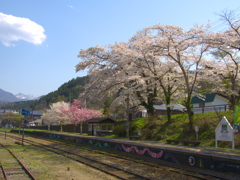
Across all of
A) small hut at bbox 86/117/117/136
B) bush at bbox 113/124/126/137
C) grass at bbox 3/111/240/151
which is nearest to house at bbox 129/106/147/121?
small hut at bbox 86/117/117/136

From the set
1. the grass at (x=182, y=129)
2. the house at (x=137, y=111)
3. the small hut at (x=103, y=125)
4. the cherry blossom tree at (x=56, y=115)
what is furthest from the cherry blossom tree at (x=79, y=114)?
the grass at (x=182, y=129)

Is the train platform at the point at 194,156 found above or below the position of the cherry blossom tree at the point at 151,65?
below

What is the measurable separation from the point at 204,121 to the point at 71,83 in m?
134

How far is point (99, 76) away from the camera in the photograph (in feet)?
94.4

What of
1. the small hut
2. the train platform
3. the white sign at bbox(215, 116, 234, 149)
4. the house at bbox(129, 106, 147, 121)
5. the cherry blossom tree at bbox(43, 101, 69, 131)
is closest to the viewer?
the train platform

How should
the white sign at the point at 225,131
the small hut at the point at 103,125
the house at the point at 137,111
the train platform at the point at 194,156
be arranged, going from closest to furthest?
the train platform at the point at 194,156 → the white sign at the point at 225,131 → the small hut at the point at 103,125 → the house at the point at 137,111

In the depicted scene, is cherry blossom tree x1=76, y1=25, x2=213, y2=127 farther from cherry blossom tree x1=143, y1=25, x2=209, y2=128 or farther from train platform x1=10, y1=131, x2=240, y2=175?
train platform x1=10, y1=131, x2=240, y2=175

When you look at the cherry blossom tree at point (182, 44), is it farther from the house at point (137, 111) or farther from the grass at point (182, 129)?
the house at point (137, 111)

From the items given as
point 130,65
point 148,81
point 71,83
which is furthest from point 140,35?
point 71,83

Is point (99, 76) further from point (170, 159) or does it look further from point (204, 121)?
point (170, 159)

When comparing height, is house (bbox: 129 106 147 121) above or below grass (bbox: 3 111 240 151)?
above

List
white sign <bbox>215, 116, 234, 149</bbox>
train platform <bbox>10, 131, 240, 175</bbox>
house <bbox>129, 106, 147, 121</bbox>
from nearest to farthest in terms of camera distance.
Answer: train platform <bbox>10, 131, 240, 175</bbox>
white sign <bbox>215, 116, 234, 149</bbox>
house <bbox>129, 106, 147, 121</bbox>

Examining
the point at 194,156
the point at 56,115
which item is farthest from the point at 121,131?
the point at 56,115

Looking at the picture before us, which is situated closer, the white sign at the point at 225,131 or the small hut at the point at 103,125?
the white sign at the point at 225,131
